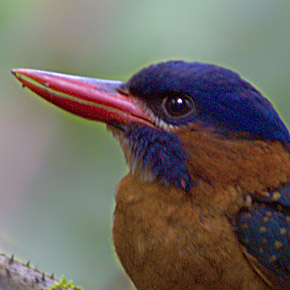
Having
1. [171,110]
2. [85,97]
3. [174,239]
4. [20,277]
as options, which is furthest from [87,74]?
[20,277]

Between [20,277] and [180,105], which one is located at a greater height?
[180,105]

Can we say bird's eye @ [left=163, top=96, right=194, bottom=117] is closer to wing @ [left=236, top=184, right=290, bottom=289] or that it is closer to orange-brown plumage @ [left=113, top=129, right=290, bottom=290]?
orange-brown plumage @ [left=113, top=129, right=290, bottom=290]

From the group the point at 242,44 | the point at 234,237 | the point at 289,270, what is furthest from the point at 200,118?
the point at 242,44

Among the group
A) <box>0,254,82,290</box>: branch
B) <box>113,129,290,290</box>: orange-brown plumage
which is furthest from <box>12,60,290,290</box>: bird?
<box>0,254,82,290</box>: branch

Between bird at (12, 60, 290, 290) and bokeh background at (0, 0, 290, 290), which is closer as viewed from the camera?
bird at (12, 60, 290, 290)

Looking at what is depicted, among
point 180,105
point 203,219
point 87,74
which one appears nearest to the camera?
point 203,219

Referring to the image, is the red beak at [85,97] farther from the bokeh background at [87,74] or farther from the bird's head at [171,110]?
the bokeh background at [87,74]

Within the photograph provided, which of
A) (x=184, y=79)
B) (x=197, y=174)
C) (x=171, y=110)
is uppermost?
(x=184, y=79)

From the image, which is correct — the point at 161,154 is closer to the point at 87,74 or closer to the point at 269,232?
the point at 269,232
